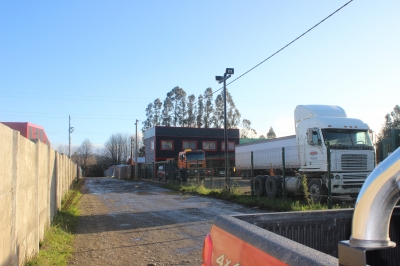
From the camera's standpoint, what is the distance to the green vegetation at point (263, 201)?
12.2 meters

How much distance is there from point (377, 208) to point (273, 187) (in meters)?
15.2

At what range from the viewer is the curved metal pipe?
4.30 ft

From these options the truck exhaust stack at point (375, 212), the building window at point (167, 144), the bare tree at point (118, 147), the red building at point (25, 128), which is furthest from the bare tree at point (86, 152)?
the truck exhaust stack at point (375, 212)

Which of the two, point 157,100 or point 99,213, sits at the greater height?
point 157,100

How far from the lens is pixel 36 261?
5875 mm

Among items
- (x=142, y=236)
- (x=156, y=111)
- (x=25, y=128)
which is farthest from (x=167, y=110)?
(x=142, y=236)

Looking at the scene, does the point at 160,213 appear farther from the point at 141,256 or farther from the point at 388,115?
the point at 388,115

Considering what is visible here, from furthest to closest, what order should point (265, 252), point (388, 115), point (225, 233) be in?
point (388, 115)
point (225, 233)
point (265, 252)

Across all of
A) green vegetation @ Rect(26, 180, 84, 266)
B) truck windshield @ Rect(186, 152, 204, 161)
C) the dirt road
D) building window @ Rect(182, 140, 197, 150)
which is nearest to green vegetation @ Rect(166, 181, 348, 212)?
the dirt road

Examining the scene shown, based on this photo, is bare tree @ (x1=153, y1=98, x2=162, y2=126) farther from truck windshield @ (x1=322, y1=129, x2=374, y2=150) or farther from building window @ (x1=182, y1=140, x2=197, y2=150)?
truck windshield @ (x1=322, y1=129, x2=374, y2=150)

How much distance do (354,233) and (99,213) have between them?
41.0ft

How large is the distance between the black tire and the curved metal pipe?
49.3 feet

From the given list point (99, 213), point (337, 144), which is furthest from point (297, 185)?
point (99, 213)

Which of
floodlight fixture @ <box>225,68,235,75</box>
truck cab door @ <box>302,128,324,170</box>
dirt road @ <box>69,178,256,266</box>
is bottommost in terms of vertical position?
dirt road @ <box>69,178,256,266</box>
